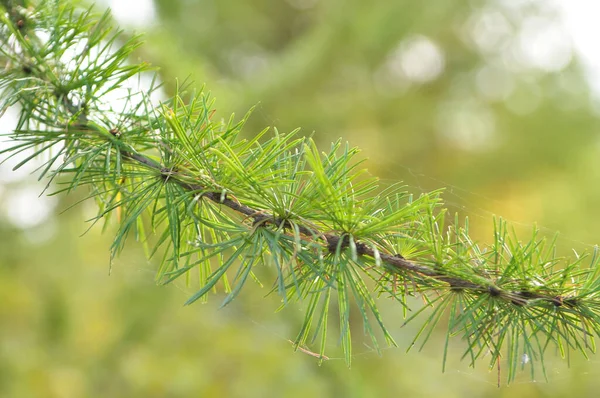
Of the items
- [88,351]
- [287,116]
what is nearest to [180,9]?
[287,116]

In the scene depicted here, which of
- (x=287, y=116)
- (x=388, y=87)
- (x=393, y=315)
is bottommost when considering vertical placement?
(x=393, y=315)

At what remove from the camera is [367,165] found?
116 cm

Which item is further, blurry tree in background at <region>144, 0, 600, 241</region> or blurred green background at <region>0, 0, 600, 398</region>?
blurry tree in background at <region>144, 0, 600, 241</region>

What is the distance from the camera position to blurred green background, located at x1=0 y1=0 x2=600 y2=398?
1.19m

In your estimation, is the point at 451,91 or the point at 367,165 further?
the point at 451,91

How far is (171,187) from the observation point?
0.61 feet

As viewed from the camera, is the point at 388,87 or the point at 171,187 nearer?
the point at 171,187

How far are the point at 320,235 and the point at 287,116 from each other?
105 centimetres

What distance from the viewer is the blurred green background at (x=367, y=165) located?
1.19 meters

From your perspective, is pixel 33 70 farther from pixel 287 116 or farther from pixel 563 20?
pixel 563 20

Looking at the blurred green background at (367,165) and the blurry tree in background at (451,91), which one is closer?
the blurred green background at (367,165)

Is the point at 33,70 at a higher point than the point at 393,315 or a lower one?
lower

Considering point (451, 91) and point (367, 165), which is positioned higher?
point (451, 91)

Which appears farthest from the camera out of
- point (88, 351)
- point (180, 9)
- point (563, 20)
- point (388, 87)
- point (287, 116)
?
point (563, 20)
